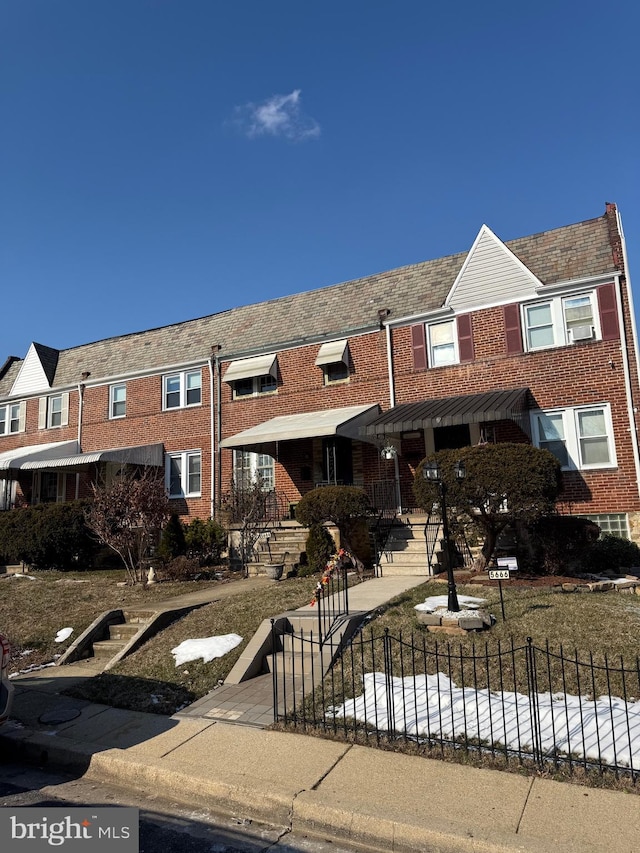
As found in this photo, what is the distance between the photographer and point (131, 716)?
6.65 metres

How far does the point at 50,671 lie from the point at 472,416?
10550mm

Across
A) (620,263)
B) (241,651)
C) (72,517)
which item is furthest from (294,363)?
(241,651)

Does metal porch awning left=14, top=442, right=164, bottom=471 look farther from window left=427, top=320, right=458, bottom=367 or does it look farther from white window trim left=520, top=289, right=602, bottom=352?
white window trim left=520, top=289, right=602, bottom=352

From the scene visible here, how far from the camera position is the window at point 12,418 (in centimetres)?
2708

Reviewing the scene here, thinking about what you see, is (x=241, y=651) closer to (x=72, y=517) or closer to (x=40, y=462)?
(x=72, y=517)

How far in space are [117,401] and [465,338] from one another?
14834 mm

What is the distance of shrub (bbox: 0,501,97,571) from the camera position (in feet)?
56.6

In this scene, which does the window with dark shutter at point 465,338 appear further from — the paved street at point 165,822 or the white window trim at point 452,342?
the paved street at point 165,822

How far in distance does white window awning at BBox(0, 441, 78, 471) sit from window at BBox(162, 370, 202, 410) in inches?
191

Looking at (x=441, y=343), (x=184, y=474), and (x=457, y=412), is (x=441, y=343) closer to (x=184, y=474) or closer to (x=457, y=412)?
(x=457, y=412)

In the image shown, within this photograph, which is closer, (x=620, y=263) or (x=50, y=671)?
(x=50, y=671)

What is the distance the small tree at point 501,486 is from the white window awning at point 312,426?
192 inches

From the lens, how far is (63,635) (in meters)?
10.2

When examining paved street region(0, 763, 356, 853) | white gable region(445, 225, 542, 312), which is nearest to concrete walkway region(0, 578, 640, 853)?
paved street region(0, 763, 356, 853)
